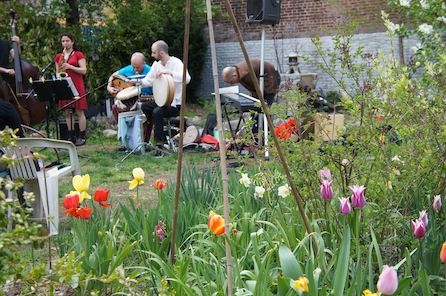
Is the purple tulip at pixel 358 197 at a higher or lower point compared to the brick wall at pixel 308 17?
higher

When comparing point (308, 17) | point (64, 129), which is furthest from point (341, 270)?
point (308, 17)

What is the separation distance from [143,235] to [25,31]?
37.6ft

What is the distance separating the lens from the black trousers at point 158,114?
1044 centimetres

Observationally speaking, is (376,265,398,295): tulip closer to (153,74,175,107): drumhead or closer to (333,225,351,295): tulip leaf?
(333,225,351,295): tulip leaf

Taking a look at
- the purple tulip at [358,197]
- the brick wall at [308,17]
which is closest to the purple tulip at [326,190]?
the purple tulip at [358,197]

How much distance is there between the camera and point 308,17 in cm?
1872

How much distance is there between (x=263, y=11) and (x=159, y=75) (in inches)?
71.4

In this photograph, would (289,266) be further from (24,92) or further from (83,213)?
(24,92)

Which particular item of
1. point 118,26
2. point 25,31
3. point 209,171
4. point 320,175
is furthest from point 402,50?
point 320,175

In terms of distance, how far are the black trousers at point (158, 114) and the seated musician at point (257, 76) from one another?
0.94 meters

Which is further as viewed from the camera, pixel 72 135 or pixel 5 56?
pixel 72 135

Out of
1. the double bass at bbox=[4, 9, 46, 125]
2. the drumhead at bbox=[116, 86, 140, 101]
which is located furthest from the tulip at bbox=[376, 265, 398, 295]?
the drumhead at bbox=[116, 86, 140, 101]

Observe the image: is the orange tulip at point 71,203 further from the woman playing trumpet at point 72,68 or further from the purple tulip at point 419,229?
the woman playing trumpet at point 72,68

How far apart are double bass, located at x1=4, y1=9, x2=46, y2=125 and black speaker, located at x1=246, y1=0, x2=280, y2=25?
119 inches
